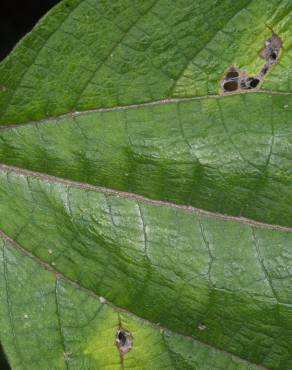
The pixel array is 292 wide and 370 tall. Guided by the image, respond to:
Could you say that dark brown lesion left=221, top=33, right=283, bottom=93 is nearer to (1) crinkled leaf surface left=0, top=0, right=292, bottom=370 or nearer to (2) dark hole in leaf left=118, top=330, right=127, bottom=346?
(1) crinkled leaf surface left=0, top=0, right=292, bottom=370

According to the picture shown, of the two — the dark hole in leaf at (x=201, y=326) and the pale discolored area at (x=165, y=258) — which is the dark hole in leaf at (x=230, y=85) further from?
the dark hole in leaf at (x=201, y=326)

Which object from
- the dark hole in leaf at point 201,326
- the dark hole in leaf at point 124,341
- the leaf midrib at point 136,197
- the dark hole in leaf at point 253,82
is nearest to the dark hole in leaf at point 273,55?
the dark hole in leaf at point 253,82

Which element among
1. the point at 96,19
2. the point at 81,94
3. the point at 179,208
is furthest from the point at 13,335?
the point at 96,19

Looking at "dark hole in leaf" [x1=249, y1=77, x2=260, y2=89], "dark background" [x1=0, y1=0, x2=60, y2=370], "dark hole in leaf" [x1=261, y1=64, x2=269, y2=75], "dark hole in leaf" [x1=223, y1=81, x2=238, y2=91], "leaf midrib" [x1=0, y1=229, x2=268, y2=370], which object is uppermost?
"dark background" [x1=0, y1=0, x2=60, y2=370]

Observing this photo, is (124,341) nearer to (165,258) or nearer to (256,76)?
(165,258)

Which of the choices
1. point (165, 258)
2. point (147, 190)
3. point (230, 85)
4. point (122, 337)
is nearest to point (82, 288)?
point (122, 337)

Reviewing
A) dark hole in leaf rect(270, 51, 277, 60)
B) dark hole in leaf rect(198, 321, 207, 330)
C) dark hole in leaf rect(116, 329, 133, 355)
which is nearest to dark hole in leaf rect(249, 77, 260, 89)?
dark hole in leaf rect(270, 51, 277, 60)
